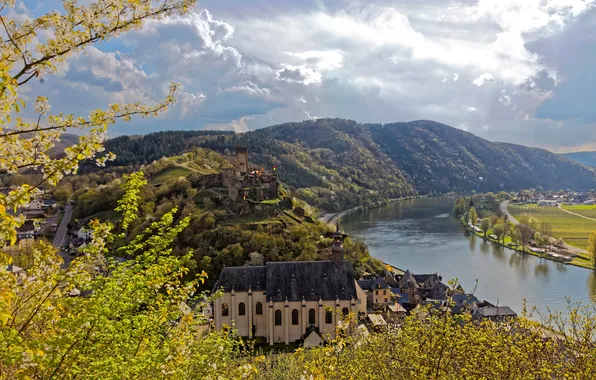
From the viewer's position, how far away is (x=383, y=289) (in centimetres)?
4106

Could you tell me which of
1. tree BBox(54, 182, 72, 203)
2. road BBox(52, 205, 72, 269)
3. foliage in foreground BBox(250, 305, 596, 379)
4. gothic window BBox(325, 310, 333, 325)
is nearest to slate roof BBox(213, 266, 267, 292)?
gothic window BBox(325, 310, 333, 325)

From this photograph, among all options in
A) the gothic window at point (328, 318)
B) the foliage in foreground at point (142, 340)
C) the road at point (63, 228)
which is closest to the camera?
the foliage in foreground at point (142, 340)

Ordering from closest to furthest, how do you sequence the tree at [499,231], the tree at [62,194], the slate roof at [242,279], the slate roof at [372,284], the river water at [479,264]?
the slate roof at [242,279]
the slate roof at [372,284]
the river water at [479,264]
the tree at [499,231]
the tree at [62,194]

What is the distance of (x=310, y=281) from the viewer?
110 ft

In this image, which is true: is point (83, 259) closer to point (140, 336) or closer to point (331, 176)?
point (140, 336)

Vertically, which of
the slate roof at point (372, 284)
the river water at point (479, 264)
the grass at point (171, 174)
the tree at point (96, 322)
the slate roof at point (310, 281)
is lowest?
the river water at point (479, 264)

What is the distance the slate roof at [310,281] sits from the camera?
108 ft

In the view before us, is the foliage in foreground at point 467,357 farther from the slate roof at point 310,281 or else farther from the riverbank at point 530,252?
the riverbank at point 530,252

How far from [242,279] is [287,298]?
13.8 feet

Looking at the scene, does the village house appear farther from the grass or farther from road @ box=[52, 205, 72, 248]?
the grass

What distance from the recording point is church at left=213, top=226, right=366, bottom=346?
107 ft

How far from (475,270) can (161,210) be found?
153ft

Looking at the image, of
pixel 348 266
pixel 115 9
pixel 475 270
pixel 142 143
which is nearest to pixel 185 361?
pixel 115 9

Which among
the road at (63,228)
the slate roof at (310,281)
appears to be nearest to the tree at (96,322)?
the slate roof at (310,281)
